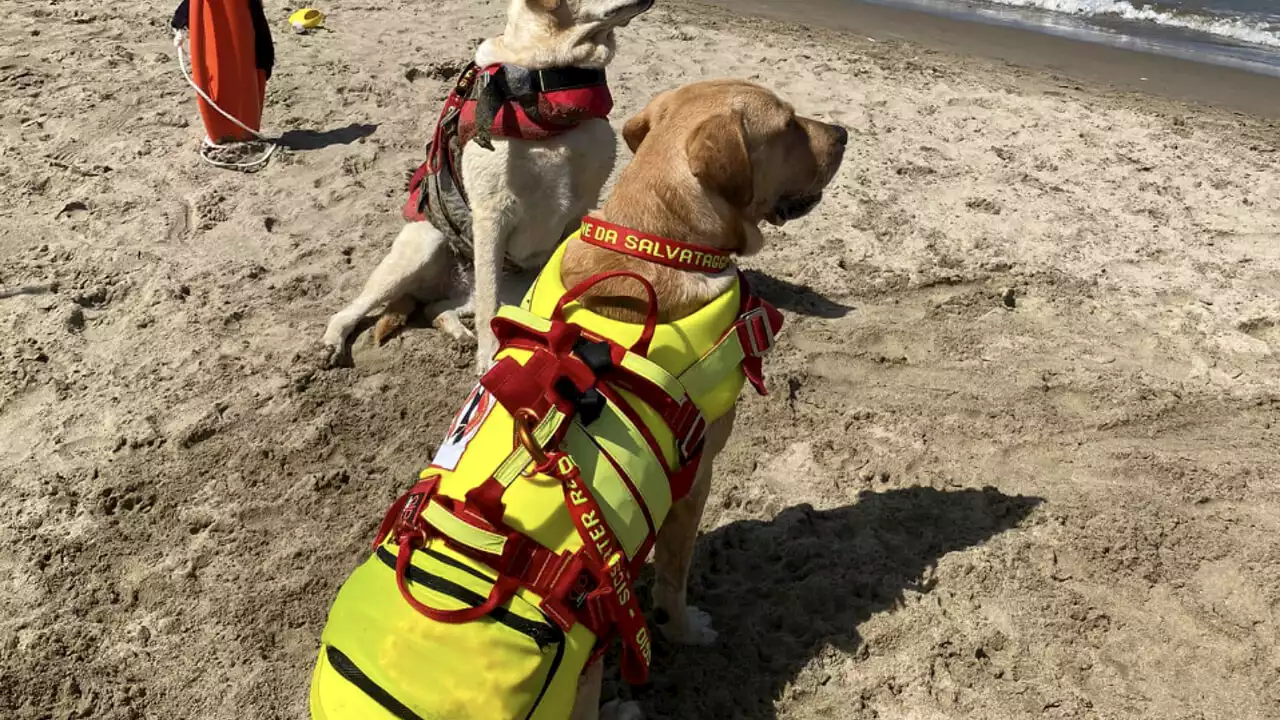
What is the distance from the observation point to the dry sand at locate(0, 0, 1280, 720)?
2.77 m

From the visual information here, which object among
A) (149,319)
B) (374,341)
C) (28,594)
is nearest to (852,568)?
(374,341)

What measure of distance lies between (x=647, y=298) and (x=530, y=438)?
0.58 metres

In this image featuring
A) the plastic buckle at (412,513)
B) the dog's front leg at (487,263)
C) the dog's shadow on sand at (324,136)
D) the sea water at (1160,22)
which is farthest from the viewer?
the sea water at (1160,22)

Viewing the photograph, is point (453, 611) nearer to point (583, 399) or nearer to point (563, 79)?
point (583, 399)

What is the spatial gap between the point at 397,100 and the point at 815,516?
17.5 feet

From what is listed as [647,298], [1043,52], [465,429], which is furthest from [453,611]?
[1043,52]

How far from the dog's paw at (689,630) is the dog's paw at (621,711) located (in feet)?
0.96

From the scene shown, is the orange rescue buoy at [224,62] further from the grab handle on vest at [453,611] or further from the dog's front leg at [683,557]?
the grab handle on vest at [453,611]

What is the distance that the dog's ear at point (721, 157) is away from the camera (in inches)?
94.2

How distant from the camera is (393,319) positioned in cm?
445

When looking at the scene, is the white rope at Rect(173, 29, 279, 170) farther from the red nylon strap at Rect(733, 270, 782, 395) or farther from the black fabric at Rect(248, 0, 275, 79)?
the red nylon strap at Rect(733, 270, 782, 395)

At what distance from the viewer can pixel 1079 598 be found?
289 centimetres

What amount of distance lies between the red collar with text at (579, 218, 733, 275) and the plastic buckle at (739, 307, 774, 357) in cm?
17

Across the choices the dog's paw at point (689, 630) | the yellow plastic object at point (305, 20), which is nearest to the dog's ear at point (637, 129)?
the dog's paw at point (689, 630)
